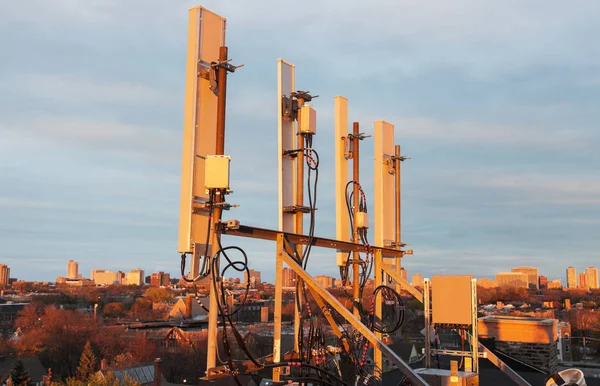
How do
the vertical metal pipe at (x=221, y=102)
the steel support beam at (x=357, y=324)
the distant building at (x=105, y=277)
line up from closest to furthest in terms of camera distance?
the steel support beam at (x=357, y=324) < the vertical metal pipe at (x=221, y=102) < the distant building at (x=105, y=277)

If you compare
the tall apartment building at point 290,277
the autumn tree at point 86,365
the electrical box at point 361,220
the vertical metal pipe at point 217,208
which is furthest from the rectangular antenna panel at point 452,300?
the autumn tree at point 86,365

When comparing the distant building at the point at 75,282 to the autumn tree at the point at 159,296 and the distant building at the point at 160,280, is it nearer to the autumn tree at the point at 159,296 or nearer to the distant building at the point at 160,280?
the distant building at the point at 160,280

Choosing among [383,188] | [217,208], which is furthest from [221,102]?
[383,188]

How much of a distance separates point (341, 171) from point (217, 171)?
14.2 ft

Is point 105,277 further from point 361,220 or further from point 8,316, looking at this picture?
point 361,220

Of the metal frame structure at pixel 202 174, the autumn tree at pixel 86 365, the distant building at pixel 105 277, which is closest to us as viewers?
the metal frame structure at pixel 202 174

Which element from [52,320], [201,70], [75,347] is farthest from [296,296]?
[52,320]

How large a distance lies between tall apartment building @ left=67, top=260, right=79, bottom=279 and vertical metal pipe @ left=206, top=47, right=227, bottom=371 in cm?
19192

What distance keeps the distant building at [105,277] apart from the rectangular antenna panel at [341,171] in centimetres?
17517

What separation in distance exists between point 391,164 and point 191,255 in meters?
6.78

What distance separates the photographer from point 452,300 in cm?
808

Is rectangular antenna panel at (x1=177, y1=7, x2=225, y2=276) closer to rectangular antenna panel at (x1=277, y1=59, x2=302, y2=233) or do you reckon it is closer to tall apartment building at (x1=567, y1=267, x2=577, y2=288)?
rectangular antenna panel at (x1=277, y1=59, x2=302, y2=233)

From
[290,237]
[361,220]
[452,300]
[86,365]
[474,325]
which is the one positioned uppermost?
[361,220]

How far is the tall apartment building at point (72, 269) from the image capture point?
607ft
